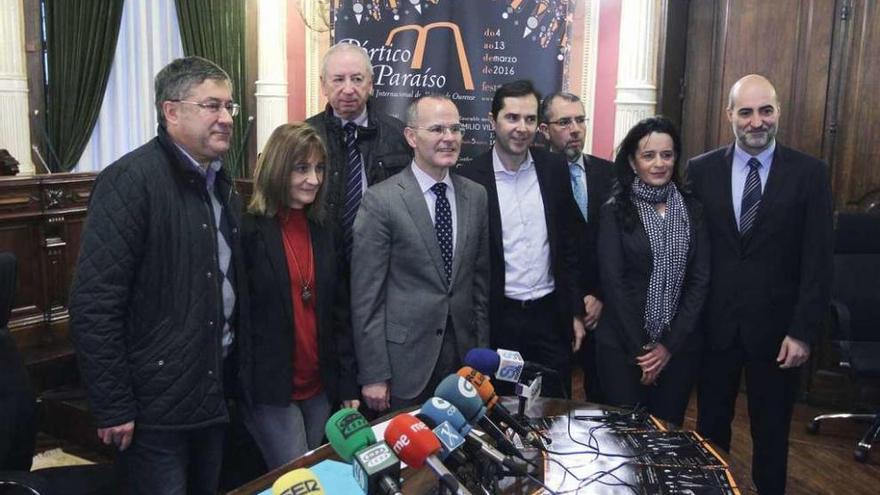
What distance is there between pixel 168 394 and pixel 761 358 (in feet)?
5.91

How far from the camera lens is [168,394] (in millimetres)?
1820

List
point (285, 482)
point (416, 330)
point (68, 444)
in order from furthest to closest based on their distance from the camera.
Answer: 1. point (68, 444)
2. point (416, 330)
3. point (285, 482)

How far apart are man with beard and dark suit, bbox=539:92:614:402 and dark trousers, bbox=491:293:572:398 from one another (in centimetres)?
12

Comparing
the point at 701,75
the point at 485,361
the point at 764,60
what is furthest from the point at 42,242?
the point at 764,60

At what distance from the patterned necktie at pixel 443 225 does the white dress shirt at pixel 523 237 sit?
290 millimetres

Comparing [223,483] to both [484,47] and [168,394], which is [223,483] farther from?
[484,47]

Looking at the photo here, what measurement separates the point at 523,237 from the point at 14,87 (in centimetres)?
346

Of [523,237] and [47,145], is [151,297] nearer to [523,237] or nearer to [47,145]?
[523,237]

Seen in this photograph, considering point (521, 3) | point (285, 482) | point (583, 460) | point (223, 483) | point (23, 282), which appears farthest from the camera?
point (521, 3)

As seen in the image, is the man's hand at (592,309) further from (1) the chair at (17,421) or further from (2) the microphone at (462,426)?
(1) the chair at (17,421)

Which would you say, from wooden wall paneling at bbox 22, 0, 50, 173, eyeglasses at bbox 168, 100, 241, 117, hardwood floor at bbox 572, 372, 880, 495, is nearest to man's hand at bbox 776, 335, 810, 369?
hardwood floor at bbox 572, 372, 880, 495

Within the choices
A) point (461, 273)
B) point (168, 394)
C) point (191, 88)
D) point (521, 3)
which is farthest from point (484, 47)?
point (168, 394)

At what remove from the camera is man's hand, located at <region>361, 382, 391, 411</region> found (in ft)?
7.34

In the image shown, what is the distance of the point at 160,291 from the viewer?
1.81m
